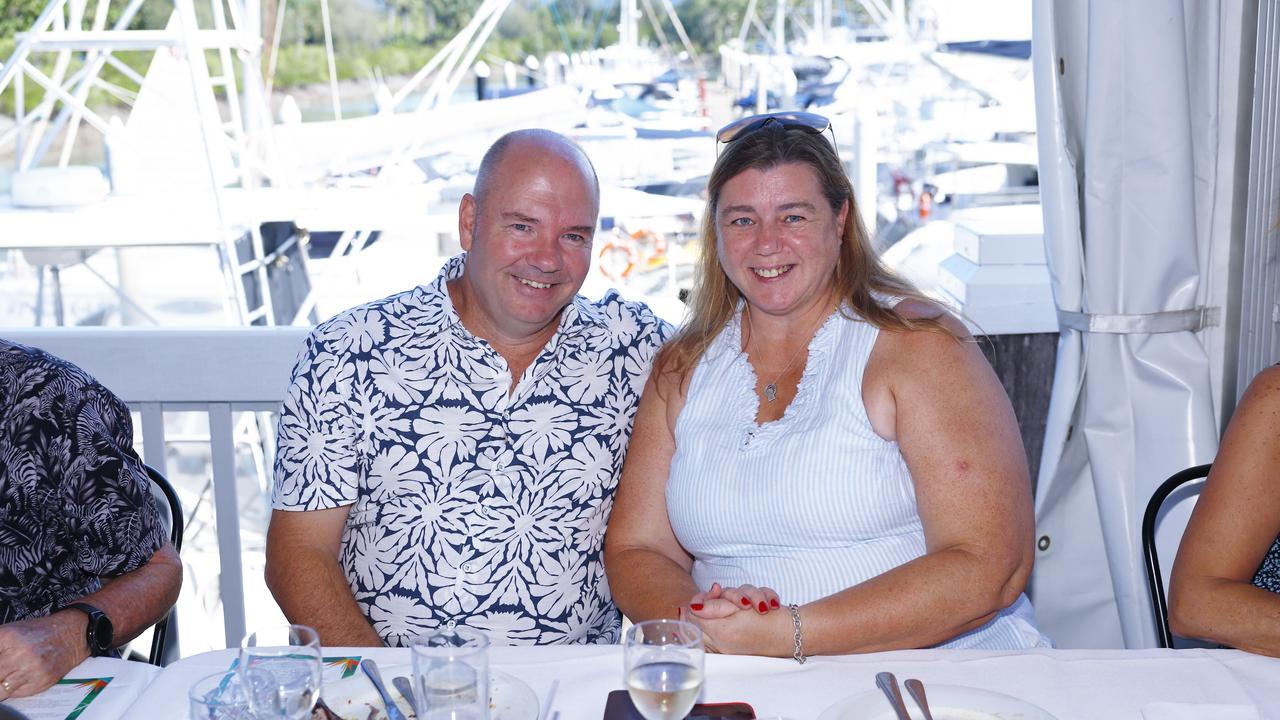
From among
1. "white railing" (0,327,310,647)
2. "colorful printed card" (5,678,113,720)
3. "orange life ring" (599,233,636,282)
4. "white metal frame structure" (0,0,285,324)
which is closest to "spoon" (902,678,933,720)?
"colorful printed card" (5,678,113,720)

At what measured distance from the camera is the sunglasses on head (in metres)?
1.86

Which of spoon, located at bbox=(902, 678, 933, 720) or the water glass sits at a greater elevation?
the water glass

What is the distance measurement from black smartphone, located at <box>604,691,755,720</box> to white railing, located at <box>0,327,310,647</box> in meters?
1.48

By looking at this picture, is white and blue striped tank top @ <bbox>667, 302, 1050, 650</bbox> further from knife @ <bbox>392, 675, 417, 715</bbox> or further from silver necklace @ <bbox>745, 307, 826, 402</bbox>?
knife @ <bbox>392, 675, 417, 715</bbox>

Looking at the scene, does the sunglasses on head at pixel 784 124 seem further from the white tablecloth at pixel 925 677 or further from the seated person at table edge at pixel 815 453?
the white tablecloth at pixel 925 677

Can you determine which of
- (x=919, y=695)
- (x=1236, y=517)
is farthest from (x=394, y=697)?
(x=1236, y=517)

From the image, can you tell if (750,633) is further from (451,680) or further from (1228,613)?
(1228,613)

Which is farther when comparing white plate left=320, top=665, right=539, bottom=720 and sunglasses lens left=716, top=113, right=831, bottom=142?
sunglasses lens left=716, top=113, right=831, bottom=142

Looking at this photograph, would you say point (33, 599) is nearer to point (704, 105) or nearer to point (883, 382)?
point (883, 382)

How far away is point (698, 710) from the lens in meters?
1.19

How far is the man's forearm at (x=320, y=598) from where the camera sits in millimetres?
1784

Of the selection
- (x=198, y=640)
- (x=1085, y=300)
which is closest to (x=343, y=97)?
(x=198, y=640)

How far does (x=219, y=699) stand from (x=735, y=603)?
0.66m

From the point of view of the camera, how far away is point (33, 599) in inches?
66.9
